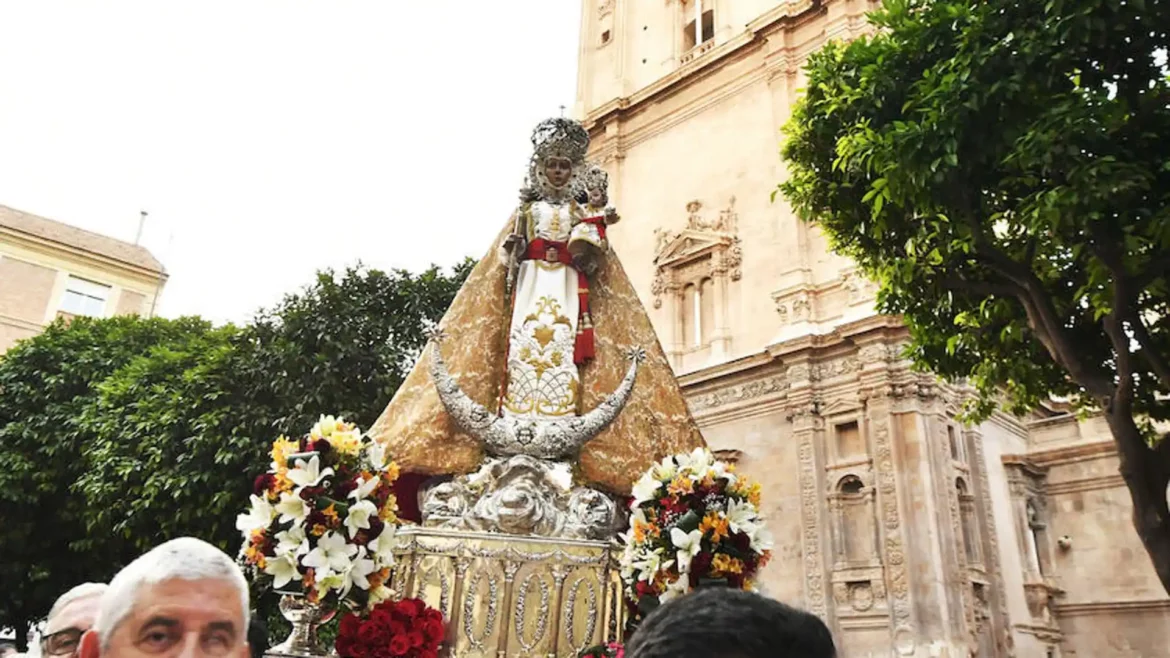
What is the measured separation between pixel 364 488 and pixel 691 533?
1.65 m

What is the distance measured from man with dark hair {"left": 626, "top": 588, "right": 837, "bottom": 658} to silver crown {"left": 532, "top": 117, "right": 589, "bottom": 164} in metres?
5.13

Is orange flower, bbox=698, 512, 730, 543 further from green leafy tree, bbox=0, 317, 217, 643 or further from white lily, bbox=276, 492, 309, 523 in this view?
green leafy tree, bbox=0, 317, 217, 643

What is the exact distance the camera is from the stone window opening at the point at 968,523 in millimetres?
13895

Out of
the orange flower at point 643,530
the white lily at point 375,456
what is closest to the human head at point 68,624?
the white lily at point 375,456

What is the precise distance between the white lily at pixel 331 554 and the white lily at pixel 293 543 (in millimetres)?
42

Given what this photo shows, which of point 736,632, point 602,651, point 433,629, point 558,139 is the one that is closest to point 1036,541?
point 558,139

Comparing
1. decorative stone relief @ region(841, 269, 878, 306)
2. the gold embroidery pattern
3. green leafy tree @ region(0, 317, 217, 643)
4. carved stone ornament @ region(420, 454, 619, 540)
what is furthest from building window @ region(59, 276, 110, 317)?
carved stone ornament @ region(420, 454, 619, 540)

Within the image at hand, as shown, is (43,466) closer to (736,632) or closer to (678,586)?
(678,586)

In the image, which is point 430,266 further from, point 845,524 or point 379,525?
point 379,525

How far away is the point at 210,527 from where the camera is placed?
13.1 meters

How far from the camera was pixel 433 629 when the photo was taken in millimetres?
3973

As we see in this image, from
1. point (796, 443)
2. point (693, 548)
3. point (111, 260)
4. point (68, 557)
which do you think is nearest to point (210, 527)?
point (68, 557)

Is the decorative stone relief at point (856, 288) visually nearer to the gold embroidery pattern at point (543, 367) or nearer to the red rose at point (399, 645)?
the gold embroidery pattern at point (543, 367)

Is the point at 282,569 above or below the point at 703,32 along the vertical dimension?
below
